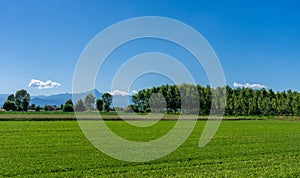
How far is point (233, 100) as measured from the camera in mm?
120875

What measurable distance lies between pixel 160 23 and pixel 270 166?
961 cm

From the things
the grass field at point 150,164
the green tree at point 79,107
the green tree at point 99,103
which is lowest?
the grass field at point 150,164

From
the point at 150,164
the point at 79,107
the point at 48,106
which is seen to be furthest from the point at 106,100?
the point at 150,164

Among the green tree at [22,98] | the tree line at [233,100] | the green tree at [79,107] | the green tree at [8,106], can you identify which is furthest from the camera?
the green tree at [22,98]

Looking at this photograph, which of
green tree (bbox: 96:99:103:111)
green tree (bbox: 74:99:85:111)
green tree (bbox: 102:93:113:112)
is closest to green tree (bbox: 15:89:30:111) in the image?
green tree (bbox: 96:99:103:111)

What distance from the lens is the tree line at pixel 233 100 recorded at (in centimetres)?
11619

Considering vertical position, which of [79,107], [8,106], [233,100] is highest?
[233,100]

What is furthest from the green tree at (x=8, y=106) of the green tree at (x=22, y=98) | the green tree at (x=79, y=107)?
the green tree at (x=79, y=107)

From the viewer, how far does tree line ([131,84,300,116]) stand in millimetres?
116188

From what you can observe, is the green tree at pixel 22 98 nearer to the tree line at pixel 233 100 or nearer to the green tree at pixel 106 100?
the green tree at pixel 106 100

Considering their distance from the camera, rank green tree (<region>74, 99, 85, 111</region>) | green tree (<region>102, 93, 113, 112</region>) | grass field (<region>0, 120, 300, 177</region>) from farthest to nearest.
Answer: green tree (<region>102, 93, 113, 112</region>) < green tree (<region>74, 99, 85, 111</region>) < grass field (<region>0, 120, 300, 177</region>)

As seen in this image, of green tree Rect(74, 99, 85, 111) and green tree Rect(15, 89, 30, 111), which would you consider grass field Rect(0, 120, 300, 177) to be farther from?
green tree Rect(15, 89, 30, 111)

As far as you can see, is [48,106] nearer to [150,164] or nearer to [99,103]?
[99,103]

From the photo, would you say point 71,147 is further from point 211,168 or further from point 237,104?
point 237,104
